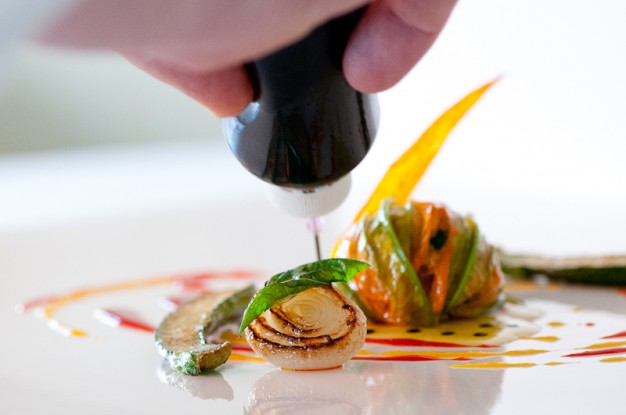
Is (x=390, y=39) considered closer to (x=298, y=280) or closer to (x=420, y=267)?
(x=298, y=280)

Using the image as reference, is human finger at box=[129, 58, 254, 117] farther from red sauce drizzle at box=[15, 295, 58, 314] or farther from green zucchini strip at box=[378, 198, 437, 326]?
red sauce drizzle at box=[15, 295, 58, 314]

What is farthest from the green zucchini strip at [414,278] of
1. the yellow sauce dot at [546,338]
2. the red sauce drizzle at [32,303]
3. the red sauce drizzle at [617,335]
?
the red sauce drizzle at [32,303]

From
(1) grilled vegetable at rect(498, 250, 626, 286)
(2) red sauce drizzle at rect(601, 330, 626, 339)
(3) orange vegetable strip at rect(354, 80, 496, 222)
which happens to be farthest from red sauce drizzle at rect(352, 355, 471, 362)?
(1) grilled vegetable at rect(498, 250, 626, 286)

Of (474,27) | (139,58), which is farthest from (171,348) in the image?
(474,27)

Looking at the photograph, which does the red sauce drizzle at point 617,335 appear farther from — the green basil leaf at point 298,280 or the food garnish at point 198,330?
the food garnish at point 198,330

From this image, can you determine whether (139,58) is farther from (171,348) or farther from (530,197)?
(530,197)

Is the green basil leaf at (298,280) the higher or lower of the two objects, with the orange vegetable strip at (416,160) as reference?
lower
